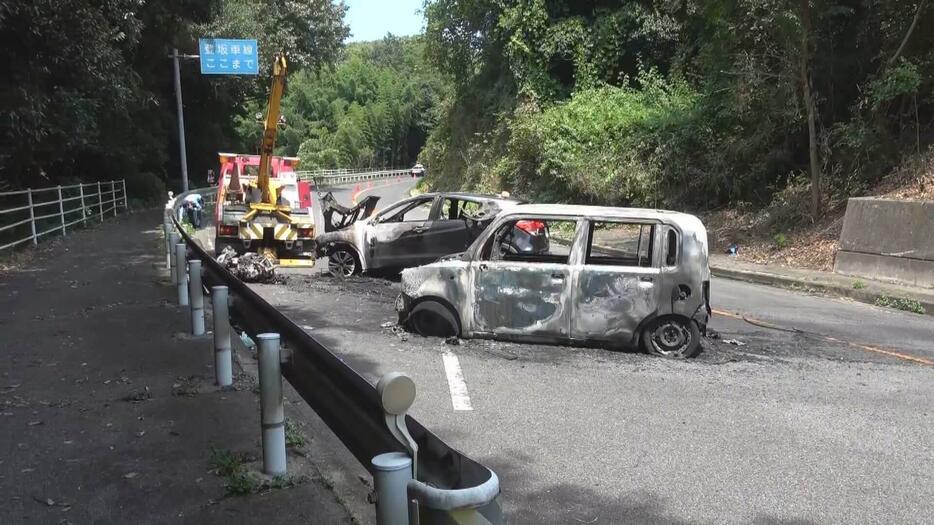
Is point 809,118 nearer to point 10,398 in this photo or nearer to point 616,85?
point 616,85

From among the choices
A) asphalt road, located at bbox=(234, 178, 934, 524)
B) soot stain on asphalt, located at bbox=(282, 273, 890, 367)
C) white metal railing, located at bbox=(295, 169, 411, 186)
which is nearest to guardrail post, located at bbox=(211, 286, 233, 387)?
asphalt road, located at bbox=(234, 178, 934, 524)

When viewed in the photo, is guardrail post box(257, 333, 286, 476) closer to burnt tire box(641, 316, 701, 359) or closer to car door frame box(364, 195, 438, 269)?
burnt tire box(641, 316, 701, 359)

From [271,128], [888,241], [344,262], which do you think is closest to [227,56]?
[271,128]

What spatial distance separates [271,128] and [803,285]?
10494 millimetres

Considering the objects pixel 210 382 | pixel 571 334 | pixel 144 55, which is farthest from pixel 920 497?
pixel 144 55

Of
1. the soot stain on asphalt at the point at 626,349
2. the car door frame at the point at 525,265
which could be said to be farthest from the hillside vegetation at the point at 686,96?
the car door frame at the point at 525,265

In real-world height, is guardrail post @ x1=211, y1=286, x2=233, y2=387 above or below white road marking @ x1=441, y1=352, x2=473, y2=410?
above

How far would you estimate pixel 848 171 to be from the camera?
52.1 ft

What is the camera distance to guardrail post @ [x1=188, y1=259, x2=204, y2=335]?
6.57 m

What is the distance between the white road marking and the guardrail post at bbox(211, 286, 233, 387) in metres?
1.83

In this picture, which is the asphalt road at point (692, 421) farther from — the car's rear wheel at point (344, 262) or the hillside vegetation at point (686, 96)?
the hillside vegetation at point (686, 96)

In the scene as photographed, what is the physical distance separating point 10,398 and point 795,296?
11.2m

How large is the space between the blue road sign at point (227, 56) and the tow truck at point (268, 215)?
1440 centimetres

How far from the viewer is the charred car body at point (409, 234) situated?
12.2 meters
